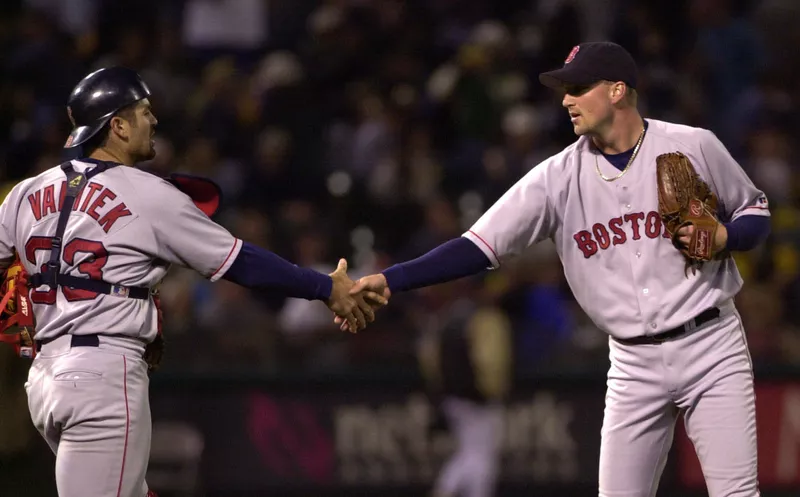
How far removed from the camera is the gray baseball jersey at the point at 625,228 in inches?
199

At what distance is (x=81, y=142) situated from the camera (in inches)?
188

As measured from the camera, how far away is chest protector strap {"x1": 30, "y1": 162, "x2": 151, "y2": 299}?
15.1ft

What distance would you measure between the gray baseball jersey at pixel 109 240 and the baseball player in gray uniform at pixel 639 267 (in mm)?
1163

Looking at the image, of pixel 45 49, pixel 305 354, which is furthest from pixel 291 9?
pixel 305 354

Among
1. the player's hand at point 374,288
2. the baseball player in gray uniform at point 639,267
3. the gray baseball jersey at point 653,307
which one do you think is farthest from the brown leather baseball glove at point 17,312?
the gray baseball jersey at point 653,307

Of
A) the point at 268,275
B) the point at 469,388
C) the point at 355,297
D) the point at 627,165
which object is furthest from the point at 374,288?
the point at 469,388

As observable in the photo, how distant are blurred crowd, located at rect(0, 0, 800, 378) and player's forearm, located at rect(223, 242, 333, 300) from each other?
409 centimetres

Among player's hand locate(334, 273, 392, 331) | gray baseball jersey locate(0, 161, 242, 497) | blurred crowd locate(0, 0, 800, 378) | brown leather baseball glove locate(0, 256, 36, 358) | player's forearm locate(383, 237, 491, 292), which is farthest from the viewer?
blurred crowd locate(0, 0, 800, 378)

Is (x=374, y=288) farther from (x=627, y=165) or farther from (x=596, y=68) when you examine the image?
(x=596, y=68)

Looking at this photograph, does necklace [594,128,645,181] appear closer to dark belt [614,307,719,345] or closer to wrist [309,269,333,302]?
dark belt [614,307,719,345]

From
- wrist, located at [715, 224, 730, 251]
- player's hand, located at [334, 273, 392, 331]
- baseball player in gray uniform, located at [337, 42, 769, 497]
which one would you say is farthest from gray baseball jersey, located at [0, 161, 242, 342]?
wrist, located at [715, 224, 730, 251]

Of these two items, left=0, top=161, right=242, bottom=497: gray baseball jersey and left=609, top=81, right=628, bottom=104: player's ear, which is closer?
left=0, top=161, right=242, bottom=497: gray baseball jersey

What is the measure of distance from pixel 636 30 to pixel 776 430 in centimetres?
434

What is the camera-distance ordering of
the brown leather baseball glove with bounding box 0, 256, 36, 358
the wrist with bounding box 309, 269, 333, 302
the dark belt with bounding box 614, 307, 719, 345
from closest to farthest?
the brown leather baseball glove with bounding box 0, 256, 36, 358 → the dark belt with bounding box 614, 307, 719, 345 → the wrist with bounding box 309, 269, 333, 302
